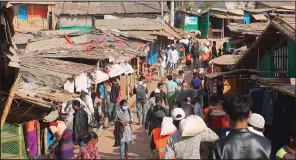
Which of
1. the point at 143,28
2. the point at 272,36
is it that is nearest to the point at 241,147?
the point at 272,36

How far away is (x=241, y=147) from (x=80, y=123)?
24.9 ft

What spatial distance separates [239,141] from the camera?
3896 millimetres

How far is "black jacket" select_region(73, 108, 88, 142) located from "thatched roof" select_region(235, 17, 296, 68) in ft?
13.9

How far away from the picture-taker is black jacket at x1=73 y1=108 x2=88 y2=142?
11055mm

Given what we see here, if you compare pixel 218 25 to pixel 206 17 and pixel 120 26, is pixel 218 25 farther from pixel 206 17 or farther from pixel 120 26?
pixel 120 26

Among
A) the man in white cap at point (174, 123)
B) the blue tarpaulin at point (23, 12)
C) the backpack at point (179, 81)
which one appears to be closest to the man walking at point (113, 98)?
the backpack at point (179, 81)

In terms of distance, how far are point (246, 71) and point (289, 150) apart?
662 cm

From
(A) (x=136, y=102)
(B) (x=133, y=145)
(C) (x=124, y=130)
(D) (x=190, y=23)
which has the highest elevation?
(D) (x=190, y=23)

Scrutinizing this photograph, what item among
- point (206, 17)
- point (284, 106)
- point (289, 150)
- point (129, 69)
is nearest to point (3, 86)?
point (289, 150)

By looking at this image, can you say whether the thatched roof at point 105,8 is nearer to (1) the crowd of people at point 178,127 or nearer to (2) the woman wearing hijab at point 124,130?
(1) the crowd of people at point 178,127

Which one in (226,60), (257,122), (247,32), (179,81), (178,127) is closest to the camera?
(257,122)

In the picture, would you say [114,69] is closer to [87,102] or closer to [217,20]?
[87,102]

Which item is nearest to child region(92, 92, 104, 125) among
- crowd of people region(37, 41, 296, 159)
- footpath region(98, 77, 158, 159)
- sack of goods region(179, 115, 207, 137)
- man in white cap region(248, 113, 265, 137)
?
crowd of people region(37, 41, 296, 159)

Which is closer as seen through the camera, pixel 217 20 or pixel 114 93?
pixel 114 93
